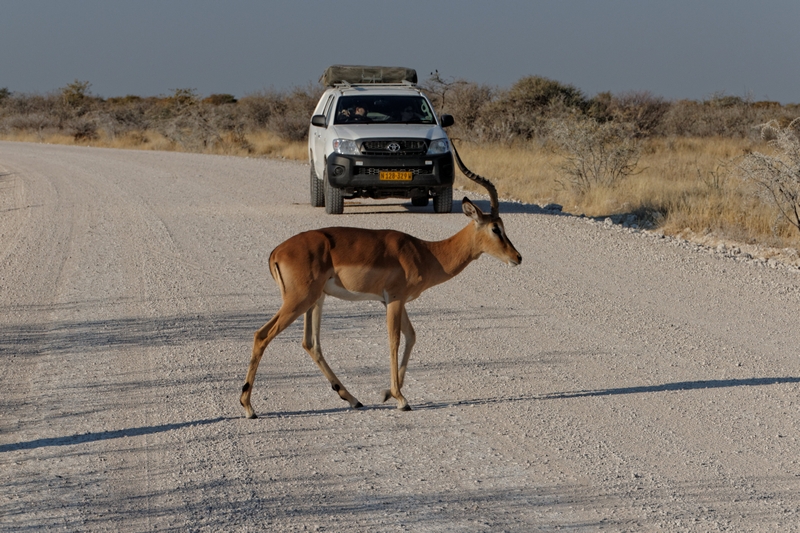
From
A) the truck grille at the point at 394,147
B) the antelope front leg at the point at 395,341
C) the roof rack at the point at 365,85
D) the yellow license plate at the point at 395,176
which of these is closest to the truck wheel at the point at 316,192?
the roof rack at the point at 365,85

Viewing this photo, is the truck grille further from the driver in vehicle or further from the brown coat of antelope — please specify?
the brown coat of antelope

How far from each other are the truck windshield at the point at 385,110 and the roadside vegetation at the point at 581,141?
3585mm

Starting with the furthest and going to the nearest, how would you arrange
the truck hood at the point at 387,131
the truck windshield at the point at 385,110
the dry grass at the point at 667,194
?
the truck windshield at the point at 385,110, the truck hood at the point at 387,131, the dry grass at the point at 667,194

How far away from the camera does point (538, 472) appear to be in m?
5.24

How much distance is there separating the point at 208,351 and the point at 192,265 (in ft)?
13.0

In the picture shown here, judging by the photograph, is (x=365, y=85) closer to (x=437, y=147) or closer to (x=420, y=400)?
(x=437, y=147)

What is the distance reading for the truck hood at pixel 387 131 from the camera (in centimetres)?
1570

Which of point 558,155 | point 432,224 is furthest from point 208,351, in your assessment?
point 558,155

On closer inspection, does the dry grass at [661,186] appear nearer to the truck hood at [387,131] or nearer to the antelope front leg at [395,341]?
the truck hood at [387,131]

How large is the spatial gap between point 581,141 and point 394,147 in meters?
6.18

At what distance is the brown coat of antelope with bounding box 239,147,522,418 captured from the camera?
6.03 metres

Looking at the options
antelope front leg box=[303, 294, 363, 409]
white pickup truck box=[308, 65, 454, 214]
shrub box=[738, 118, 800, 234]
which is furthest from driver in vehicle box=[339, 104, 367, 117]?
antelope front leg box=[303, 294, 363, 409]

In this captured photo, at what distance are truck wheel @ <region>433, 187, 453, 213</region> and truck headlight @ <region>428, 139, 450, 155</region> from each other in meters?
0.69

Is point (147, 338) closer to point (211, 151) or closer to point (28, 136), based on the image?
point (211, 151)
